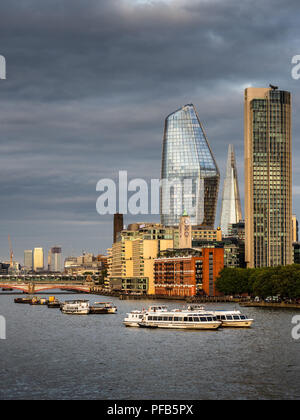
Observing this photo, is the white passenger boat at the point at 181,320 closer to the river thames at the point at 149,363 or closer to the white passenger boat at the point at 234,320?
the river thames at the point at 149,363

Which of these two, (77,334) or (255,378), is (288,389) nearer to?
(255,378)

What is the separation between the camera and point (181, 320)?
A: 106 meters

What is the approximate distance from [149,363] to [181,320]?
117ft

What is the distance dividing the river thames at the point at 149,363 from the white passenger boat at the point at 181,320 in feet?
6.04

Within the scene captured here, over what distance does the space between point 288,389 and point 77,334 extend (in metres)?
50.3

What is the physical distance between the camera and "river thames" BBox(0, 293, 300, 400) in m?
55.3

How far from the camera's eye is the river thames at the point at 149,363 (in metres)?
55.3

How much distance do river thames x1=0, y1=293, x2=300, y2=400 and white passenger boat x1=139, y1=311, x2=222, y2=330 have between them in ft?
6.04
